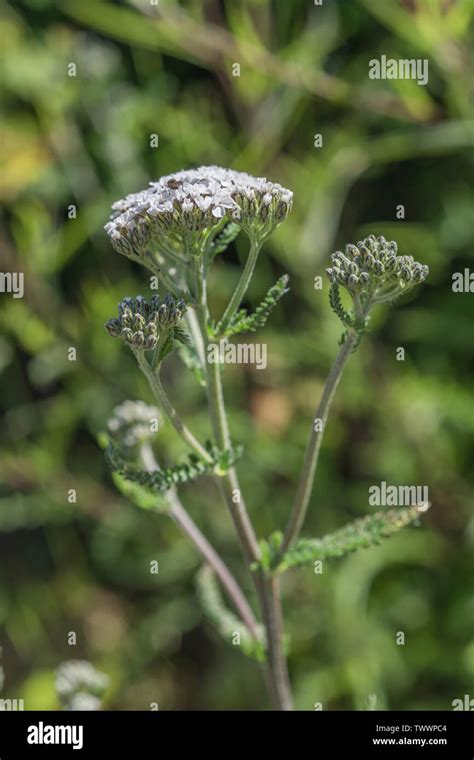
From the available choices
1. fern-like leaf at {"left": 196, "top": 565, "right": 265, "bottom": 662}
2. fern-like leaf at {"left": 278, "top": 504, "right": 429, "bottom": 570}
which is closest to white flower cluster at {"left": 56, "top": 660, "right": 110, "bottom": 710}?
fern-like leaf at {"left": 196, "top": 565, "right": 265, "bottom": 662}

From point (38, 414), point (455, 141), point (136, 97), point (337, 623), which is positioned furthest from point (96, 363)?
point (455, 141)

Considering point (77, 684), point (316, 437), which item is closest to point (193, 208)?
point (316, 437)

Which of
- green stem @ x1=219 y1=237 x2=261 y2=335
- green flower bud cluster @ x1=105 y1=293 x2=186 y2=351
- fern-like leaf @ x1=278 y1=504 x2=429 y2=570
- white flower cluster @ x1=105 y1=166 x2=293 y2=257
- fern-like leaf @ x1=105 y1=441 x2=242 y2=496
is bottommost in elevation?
fern-like leaf @ x1=278 y1=504 x2=429 y2=570

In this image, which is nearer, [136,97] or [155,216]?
[155,216]

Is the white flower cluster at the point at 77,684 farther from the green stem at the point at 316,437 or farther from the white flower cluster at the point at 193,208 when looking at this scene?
the white flower cluster at the point at 193,208

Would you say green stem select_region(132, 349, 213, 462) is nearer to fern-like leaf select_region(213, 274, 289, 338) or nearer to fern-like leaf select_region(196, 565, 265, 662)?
fern-like leaf select_region(213, 274, 289, 338)

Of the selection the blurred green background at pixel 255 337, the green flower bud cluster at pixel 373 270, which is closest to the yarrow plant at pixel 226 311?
the green flower bud cluster at pixel 373 270

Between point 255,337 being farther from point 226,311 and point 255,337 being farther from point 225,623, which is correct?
point 226,311
